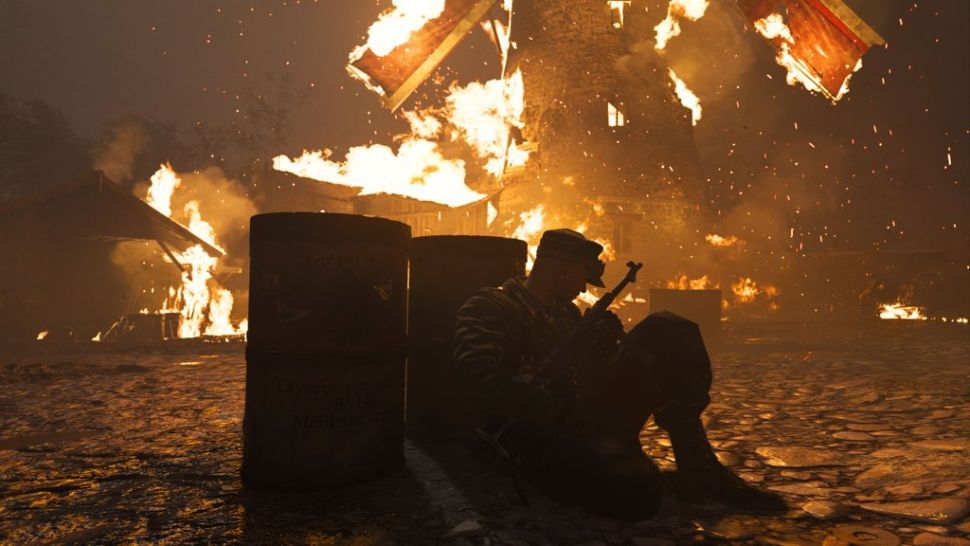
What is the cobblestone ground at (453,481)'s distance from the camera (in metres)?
2.78

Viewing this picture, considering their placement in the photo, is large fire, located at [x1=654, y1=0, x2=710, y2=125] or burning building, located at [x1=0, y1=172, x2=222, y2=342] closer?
burning building, located at [x1=0, y1=172, x2=222, y2=342]

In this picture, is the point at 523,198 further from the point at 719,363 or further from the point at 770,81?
the point at 770,81

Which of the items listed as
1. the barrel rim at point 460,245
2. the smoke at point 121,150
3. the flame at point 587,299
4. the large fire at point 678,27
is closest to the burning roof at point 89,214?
the flame at point 587,299

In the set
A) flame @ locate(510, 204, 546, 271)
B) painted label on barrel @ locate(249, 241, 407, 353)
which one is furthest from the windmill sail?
painted label on barrel @ locate(249, 241, 407, 353)

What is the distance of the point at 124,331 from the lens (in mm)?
16953

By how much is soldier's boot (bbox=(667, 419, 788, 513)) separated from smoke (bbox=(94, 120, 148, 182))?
159ft

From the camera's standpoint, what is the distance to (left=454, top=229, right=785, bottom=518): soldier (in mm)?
2939

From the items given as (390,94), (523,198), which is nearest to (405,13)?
(390,94)

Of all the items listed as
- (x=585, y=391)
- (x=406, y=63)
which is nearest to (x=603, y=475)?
(x=585, y=391)

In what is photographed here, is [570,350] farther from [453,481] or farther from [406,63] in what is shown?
[406,63]

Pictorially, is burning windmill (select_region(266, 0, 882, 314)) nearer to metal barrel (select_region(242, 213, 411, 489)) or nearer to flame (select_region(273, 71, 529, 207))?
flame (select_region(273, 71, 529, 207))

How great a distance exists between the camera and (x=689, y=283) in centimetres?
2256

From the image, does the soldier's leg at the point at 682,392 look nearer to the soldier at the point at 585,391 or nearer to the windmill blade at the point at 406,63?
the soldier at the point at 585,391

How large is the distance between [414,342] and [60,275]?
53.2ft
